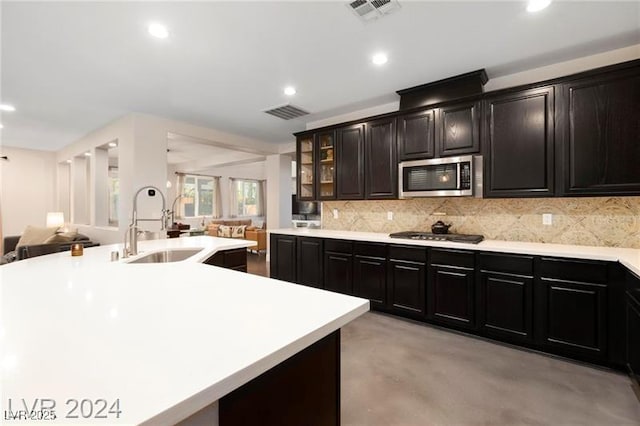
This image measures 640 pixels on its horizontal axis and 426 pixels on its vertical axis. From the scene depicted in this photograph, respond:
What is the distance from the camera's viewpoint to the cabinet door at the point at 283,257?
171 inches

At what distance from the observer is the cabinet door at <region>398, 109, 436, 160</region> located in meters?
3.37

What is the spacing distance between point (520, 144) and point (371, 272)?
2.01 m

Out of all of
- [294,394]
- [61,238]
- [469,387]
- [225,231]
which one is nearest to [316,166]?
[469,387]

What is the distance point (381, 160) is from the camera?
380cm

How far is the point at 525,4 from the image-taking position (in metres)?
2.06

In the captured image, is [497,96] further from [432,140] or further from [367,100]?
[367,100]

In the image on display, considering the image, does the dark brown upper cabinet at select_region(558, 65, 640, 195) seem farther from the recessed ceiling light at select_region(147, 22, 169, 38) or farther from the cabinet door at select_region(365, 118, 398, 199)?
the recessed ceiling light at select_region(147, 22, 169, 38)

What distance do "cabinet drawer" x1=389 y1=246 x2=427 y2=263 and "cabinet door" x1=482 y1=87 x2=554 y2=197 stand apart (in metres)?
0.88

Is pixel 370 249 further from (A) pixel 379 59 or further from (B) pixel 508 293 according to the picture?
(A) pixel 379 59

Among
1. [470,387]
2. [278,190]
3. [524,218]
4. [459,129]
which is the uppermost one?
[459,129]

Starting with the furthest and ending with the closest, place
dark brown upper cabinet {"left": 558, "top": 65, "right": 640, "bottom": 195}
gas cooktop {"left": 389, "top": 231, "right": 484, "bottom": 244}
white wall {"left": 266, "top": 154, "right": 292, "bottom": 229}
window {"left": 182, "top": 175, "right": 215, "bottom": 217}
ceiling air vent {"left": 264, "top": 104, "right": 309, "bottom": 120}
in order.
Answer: window {"left": 182, "top": 175, "right": 215, "bottom": 217} < white wall {"left": 266, "top": 154, "right": 292, "bottom": 229} < ceiling air vent {"left": 264, "top": 104, "right": 309, "bottom": 120} < gas cooktop {"left": 389, "top": 231, "right": 484, "bottom": 244} < dark brown upper cabinet {"left": 558, "top": 65, "right": 640, "bottom": 195}

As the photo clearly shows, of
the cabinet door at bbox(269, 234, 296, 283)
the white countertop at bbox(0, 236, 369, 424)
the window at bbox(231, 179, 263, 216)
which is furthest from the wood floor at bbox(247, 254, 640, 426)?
the window at bbox(231, 179, 263, 216)

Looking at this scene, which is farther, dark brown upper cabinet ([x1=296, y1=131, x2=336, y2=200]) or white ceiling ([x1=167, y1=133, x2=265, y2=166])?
white ceiling ([x1=167, y1=133, x2=265, y2=166])

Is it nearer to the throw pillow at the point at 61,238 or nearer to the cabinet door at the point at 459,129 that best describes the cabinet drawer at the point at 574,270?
the cabinet door at the point at 459,129
